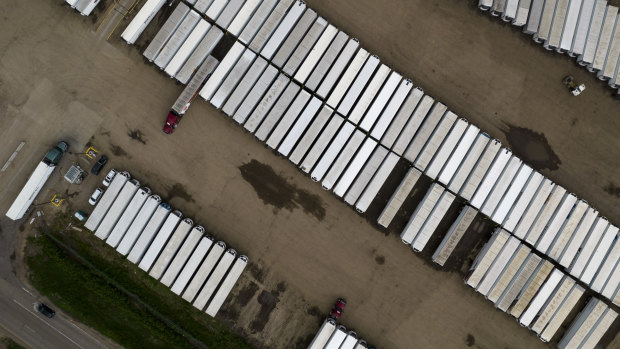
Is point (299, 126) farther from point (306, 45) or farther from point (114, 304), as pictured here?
point (114, 304)

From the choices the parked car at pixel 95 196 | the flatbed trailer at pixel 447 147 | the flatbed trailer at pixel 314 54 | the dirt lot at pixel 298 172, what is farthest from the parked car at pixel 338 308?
the parked car at pixel 95 196

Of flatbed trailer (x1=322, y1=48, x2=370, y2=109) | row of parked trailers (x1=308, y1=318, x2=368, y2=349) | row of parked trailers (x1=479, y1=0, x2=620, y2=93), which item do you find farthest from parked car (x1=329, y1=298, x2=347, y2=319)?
row of parked trailers (x1=479, y1=0, x2=620, y2=93)

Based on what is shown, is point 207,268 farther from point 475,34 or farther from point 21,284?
point 475,34

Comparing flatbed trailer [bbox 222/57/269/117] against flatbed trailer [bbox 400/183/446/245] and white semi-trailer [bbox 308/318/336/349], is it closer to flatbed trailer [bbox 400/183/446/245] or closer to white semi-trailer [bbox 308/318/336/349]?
flatbed trailer [bbox 400/183/446/245]

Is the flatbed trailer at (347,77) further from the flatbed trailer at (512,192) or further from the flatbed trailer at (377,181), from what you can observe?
the flatbed trailer at (512,192)

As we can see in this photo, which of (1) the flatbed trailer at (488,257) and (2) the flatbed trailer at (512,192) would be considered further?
(1) the flatbed trailer at (488,257)

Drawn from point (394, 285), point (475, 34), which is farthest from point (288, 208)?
point (475, 34)

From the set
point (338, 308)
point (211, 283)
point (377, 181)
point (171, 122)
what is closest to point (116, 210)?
point (171, 122)
